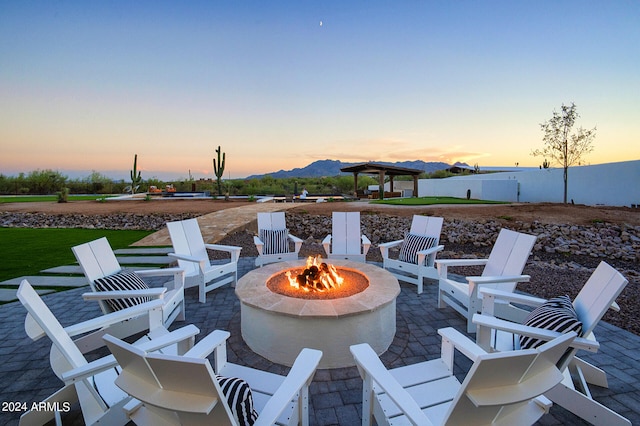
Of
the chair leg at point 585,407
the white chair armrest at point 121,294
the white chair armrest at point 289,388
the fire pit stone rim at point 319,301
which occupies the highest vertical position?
the white chair armrest at point 121,294

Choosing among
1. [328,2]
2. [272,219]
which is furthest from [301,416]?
[328,2]

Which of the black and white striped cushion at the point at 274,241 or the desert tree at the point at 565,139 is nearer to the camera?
the black and white striped cushion at the point at 274,241

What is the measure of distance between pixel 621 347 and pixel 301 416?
3.17 metres

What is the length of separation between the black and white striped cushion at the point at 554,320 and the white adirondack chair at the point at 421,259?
1.74 m

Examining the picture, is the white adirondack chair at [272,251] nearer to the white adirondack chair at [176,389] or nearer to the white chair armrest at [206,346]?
the white chair armrest at [206,346]

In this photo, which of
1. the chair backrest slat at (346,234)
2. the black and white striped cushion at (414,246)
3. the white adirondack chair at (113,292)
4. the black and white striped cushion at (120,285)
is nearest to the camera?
the white adirondack chair at (113,292)

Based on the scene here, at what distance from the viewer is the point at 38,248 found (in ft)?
22.3

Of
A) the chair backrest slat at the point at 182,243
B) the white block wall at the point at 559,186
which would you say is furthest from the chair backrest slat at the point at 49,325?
the white block wall at the point at 559,186

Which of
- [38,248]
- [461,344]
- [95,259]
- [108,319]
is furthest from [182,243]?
[38,248]

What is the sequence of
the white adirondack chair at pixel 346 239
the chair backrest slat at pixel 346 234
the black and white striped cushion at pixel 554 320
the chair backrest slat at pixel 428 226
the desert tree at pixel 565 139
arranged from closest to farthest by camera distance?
the black and white striped cushion at pixel 554 320 < the chair backrest slat at pixel 428 226 < the white adirondack chair at pixel 346 239 < the chair backrest slat at pixel 346 234 < the desert tree at pixel 565 139

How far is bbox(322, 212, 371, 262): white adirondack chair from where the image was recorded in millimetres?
5078

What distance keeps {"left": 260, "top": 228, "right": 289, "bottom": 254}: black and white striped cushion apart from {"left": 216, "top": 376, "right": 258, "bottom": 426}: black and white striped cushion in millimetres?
3654

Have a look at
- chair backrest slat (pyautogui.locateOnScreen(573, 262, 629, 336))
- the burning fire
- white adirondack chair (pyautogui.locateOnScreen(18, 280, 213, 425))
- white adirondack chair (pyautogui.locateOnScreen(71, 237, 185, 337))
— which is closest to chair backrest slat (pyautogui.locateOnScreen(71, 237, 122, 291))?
white adirondack chair (pyautogui.locateOnScreen(71, 237, 185, 337))

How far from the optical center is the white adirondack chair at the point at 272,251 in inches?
192
